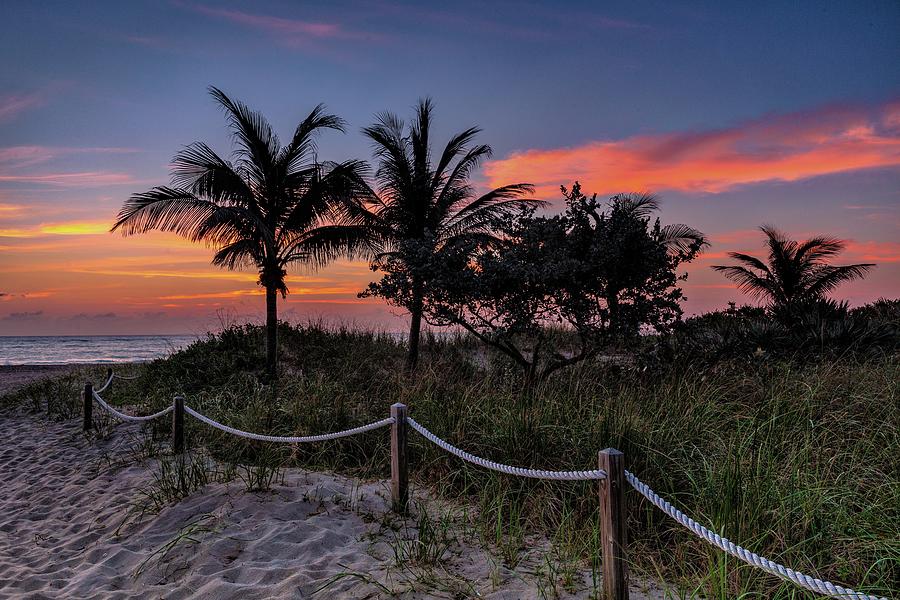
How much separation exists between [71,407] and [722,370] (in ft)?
42.4

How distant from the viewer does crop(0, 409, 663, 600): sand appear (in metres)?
4.25

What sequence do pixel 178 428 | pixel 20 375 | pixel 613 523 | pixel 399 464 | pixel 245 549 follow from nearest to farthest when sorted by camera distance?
pixel 613 523 < pixel 245 549 < pixel 399 464 < pixel 178 428 < pixel 20 375

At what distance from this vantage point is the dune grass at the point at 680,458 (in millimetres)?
3975

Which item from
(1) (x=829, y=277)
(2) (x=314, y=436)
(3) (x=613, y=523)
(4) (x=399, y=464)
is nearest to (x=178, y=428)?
(2) (x=314, y=436)

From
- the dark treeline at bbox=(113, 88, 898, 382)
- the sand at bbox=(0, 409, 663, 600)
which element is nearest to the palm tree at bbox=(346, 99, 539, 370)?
the dark treeline at bbox=(113, 88, 898, 382)

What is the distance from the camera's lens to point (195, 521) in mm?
5699

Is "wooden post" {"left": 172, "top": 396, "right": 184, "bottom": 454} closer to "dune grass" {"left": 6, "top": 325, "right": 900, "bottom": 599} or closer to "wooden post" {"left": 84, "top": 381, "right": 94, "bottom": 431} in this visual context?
"dune grass" {"left": 6, "top": 325, "right": 900, "bottom": 599}

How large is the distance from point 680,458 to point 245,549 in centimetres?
379

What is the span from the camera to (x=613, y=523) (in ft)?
11.2

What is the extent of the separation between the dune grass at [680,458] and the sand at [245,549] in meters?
0.36

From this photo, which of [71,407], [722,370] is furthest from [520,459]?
[71,407]

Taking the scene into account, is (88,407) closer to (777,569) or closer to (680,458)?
(680,458)

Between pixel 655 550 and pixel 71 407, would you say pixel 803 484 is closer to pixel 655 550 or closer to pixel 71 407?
pixel 655 550

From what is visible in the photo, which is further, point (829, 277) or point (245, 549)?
point (829, 277)
